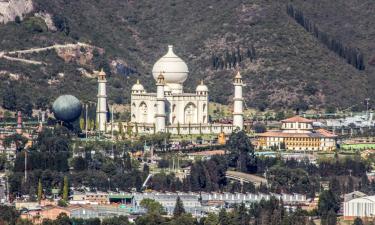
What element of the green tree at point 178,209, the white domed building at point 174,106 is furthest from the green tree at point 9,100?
the green tree at point 178,209

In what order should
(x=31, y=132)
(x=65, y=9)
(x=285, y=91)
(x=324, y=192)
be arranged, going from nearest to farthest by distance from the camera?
1. (x=324, y=192)
2. (x=31, y=132)
3. (x=285, y=91)
4. (x=65, y=9)

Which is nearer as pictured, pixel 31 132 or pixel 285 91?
pixel 31 132

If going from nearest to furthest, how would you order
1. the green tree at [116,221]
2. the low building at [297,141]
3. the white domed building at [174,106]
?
1. the green tree at [116,221]
2. the low building at [297,141]
3. the white domed building at [174,106]

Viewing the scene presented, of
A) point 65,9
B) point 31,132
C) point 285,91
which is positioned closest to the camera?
point 31,132

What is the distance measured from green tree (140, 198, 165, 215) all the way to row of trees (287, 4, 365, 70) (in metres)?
54.9

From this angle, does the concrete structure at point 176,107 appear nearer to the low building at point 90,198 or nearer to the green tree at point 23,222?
the low building at point 90,198

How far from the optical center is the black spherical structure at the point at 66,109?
492 ft

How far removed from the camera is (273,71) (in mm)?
172625

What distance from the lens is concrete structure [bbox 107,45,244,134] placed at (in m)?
150

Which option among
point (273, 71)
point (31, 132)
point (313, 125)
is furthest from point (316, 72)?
point (31, 132)

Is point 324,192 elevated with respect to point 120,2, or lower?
lower

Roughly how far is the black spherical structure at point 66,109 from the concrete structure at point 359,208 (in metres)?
29.8

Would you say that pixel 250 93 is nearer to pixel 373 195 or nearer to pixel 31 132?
pixel 31 132

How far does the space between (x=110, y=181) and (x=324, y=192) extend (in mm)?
11778
